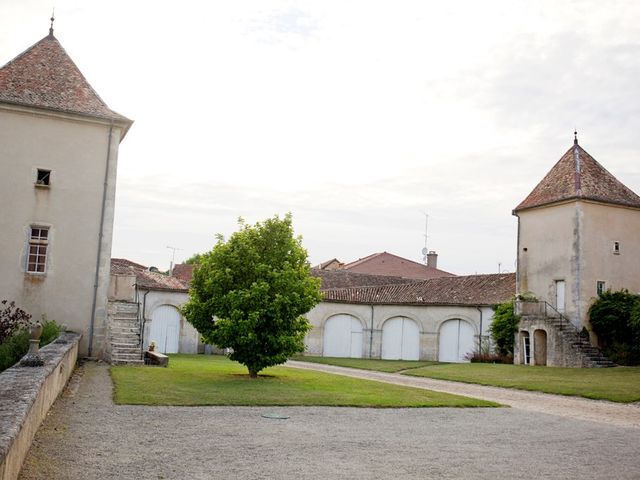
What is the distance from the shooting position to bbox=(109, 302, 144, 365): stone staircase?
20.0 metres

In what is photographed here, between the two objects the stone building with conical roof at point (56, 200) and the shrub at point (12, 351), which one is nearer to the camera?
the shrub at point (12, 351)

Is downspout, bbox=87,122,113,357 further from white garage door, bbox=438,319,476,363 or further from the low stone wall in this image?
white garage door, bbox=438,319,476,363

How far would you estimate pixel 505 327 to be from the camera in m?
31.4

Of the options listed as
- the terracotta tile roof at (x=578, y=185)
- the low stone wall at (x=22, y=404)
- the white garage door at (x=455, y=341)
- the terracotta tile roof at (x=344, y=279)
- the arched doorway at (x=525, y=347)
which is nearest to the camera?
the low stone wall at (x=22, y=404)

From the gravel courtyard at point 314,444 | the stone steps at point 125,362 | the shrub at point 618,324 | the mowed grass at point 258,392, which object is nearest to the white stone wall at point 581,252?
the shrub at point 618,324

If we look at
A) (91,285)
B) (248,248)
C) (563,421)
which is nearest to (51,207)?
(91,285)

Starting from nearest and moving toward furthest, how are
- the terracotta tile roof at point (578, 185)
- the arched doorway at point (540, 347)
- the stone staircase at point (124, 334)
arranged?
the stone staircase at point (124, 334), the arched doorway at point (540, 347), the terracotta tile roof at point (578, 185)

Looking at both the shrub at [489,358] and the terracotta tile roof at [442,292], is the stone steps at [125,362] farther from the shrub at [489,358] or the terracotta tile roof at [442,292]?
the shrub at [489,358]

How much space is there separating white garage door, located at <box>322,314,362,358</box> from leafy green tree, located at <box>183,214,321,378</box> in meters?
20.0

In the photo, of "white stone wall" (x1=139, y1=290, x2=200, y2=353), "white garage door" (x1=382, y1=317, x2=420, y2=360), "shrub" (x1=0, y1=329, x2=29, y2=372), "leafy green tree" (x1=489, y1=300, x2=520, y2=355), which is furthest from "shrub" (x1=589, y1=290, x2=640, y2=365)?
"shrub" (x1=0, y1=329, x2=29, y2=372)

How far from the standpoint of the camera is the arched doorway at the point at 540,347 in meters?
29.4

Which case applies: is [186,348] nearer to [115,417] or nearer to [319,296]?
[319,296]

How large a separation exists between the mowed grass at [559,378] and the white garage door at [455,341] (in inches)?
291

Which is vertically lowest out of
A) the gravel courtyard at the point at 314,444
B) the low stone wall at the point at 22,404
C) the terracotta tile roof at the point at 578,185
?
the gravel courtyard at the point at 314,444
